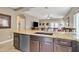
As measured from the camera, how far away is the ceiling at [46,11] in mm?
2133

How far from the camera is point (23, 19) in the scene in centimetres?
221

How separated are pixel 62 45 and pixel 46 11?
0.69 meters

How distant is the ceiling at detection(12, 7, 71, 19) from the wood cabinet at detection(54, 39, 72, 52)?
459mm

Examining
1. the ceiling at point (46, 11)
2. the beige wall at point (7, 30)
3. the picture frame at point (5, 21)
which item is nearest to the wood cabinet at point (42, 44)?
the beige wall at point (7, 30)

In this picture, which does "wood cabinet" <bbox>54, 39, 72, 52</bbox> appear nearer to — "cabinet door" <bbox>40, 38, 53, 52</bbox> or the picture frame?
"cabinet door" <bbox>40, 38, 53, 52</bbox>

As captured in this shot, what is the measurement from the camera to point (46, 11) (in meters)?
2.17

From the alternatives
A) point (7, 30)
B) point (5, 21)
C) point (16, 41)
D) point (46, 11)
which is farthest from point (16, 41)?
point (46, 11)

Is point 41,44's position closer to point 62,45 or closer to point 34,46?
point 34,46

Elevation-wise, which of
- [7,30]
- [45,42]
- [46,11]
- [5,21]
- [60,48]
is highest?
[46,11]

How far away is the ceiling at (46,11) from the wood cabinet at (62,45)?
46 centimetres

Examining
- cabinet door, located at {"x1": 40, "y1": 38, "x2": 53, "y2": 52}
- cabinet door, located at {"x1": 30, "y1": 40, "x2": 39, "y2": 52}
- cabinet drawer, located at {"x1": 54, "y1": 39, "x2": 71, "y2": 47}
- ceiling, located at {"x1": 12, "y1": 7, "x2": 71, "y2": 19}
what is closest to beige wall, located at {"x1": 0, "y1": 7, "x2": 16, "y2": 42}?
ceiling, located at {"x1": 12, "y1": 7, "x2": 71, "y2": 19}

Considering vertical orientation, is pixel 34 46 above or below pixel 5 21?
below
